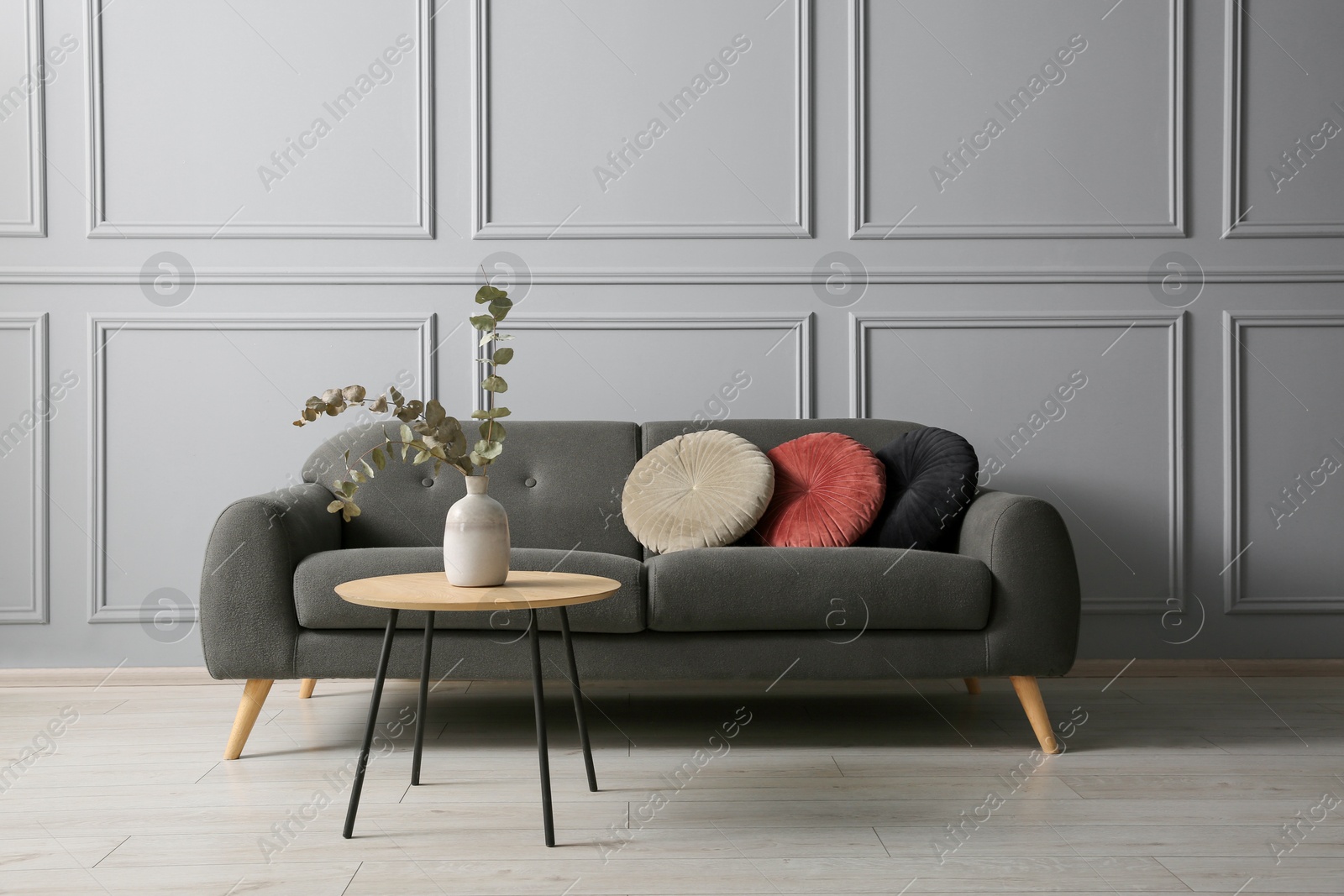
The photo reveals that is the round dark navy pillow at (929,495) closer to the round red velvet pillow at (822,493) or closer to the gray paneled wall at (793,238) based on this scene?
the round red velvet pillow at (822,493)

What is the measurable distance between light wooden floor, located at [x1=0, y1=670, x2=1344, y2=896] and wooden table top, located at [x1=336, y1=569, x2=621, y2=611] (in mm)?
416

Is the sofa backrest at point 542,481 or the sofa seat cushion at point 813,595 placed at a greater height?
the sofa backrest at point 542,481

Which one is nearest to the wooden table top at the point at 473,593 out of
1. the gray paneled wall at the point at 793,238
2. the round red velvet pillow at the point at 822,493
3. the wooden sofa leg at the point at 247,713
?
the wooden sofa leg at the point at 247,713

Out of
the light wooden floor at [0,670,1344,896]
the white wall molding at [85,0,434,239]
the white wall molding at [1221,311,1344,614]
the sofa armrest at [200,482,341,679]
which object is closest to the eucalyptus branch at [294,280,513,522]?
the sofa armrest at [200,482,341,679]

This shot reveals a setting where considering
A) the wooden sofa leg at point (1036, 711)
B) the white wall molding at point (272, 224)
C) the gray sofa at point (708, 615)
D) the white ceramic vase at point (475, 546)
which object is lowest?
the wooden sofa leg at point (1036, 711)

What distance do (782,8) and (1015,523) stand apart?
1.83 m

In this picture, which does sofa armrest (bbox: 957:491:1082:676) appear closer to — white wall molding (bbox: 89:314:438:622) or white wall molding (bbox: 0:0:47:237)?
white wall molding (bbox: 89:314:438:622)

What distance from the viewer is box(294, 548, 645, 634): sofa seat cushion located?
7.26ft

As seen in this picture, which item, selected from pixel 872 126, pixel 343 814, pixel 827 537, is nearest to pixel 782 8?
pixel 872 126

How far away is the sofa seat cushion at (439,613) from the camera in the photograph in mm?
2213

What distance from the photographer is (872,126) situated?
3.14 meters

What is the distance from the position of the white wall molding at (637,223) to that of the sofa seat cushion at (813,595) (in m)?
1.29

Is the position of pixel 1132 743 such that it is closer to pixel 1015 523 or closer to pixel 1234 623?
pixel 1015 523

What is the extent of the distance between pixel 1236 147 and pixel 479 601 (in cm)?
285
